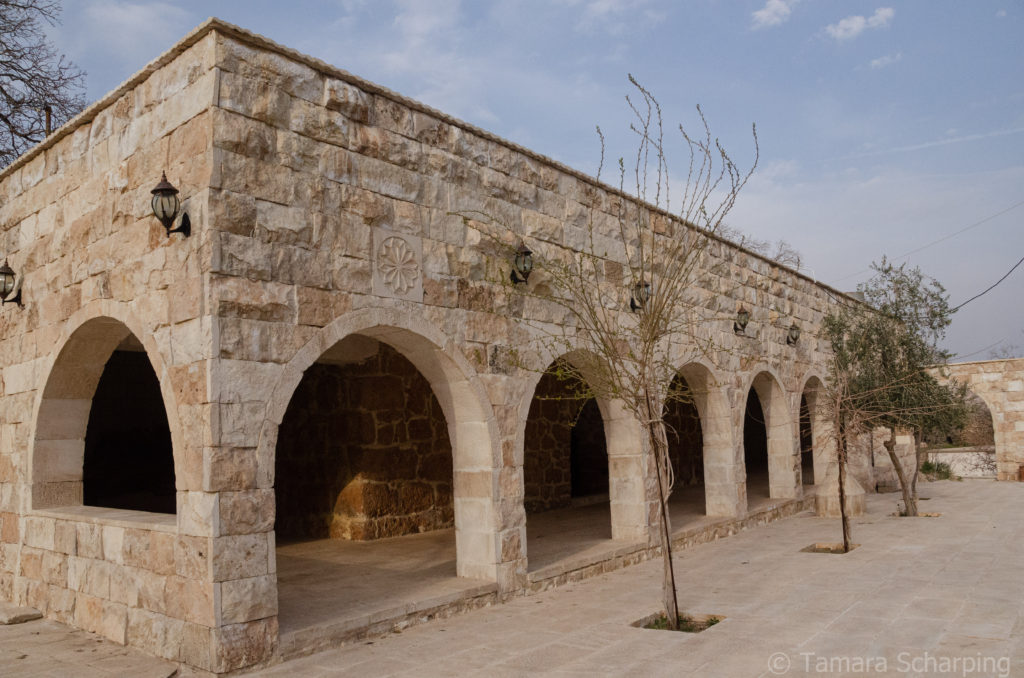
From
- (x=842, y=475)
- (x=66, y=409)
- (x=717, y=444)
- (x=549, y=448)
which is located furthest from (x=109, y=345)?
(x=842, y=475)

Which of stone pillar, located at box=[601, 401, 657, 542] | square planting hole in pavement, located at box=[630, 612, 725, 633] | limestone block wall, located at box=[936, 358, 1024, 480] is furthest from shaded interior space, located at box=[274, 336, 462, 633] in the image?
limestone block wall, located at box=[936, 358, 1024, 480]

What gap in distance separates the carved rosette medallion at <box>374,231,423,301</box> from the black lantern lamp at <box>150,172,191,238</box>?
1133 mm

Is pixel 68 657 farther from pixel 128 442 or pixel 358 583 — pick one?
pixel 128 442

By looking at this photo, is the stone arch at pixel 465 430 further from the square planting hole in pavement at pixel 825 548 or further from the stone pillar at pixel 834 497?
the stone pillar at pixel 834 497

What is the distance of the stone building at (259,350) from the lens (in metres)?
4.04

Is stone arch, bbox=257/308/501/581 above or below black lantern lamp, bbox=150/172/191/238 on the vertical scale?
below

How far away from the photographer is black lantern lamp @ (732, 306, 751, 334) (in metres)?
9.12

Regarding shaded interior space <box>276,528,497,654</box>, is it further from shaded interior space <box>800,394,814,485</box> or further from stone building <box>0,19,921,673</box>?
shaded interior space <box>800,394,814,485</box>

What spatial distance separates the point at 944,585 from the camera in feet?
18.0

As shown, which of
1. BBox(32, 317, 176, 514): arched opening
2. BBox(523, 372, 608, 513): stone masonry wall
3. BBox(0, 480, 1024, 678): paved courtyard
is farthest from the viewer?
BBox(523, 372, 608, 513): stone masonry wall

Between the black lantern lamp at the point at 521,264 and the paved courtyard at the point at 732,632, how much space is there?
7.53 feet

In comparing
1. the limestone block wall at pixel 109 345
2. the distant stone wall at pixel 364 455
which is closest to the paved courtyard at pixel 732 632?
the limestone block wall at pixel 109 345

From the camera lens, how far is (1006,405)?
658 inches

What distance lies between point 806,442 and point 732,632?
35.4 ft
